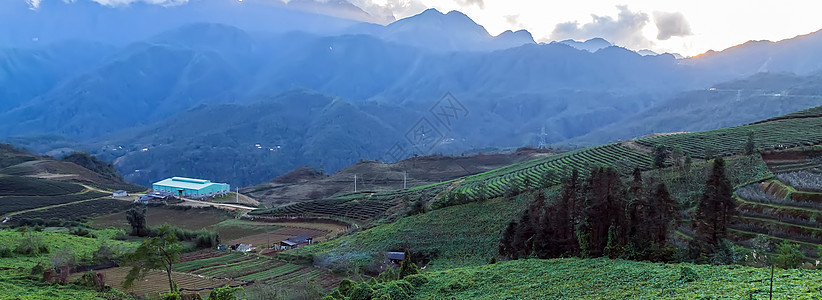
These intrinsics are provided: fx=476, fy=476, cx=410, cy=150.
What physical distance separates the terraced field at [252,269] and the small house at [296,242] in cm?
783

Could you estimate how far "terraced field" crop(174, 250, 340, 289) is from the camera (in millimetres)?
40031

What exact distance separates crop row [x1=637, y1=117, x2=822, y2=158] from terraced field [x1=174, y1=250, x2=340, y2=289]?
47618 mm

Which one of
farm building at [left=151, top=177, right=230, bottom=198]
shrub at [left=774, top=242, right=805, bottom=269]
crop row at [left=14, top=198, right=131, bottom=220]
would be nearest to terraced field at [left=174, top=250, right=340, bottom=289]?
shrub at [left=774, top=242, right=805, bottom=269]

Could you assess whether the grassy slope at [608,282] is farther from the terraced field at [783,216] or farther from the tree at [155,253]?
the tree at [155,253]

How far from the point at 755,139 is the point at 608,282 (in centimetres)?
5158

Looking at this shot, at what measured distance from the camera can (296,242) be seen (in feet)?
194

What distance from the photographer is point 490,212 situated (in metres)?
51.2

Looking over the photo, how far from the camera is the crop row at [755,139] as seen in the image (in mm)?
54656

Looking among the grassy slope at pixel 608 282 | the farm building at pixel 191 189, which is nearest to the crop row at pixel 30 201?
the farm building at pixel 191 189

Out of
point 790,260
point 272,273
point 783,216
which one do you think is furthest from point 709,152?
A: point 272,273

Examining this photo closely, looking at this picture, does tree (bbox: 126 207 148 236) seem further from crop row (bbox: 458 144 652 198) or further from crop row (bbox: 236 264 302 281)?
crop row (bbox: 458 144 652 198)

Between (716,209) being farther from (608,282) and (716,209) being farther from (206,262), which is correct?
(206,262)

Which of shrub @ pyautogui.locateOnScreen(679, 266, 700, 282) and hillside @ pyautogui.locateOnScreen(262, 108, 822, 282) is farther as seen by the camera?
hillside @ pyautogui.locateOnScreen(262, 108, 822, 282)

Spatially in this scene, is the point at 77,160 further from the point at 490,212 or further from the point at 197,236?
the point at 490,212
